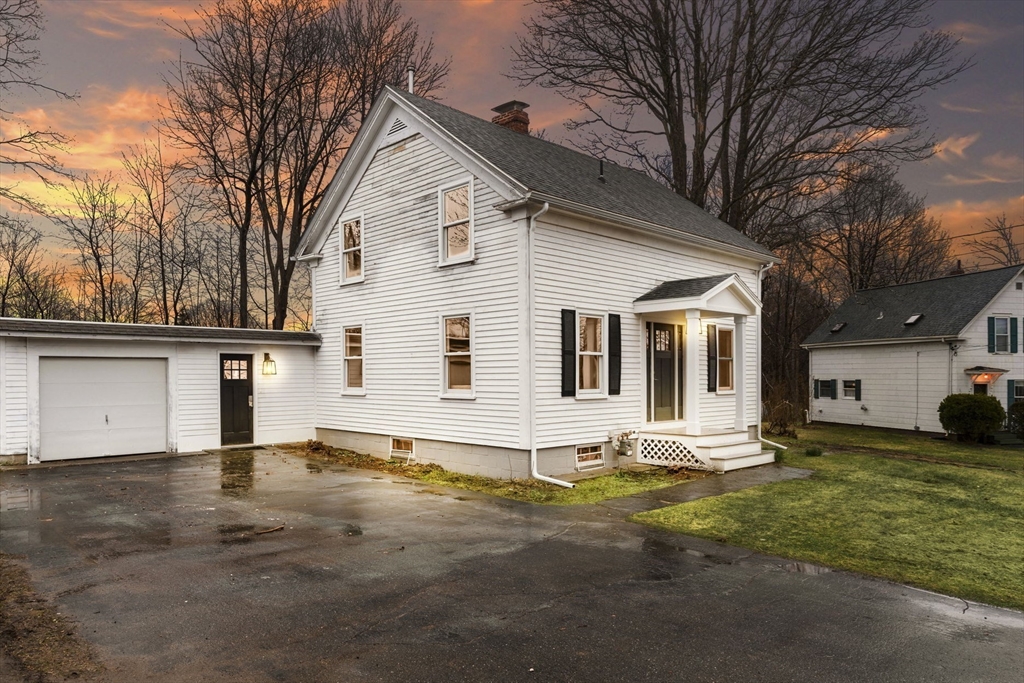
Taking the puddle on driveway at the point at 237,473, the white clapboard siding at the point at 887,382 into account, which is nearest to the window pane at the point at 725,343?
the white clapboard siding at the point at 887,382

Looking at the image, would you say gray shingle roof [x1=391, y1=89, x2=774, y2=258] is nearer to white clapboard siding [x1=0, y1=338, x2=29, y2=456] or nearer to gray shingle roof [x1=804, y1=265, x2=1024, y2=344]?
gray shingle roof [x1=804, y1=265, x2=1024, y2=344]

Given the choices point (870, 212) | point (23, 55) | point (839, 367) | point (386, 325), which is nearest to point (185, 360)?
point (386, 325)

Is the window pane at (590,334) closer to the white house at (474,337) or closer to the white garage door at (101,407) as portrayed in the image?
the white house at (474,337)

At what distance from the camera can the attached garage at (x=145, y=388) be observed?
41.5 ft

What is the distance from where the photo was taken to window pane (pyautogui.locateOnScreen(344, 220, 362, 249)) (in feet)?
50.7

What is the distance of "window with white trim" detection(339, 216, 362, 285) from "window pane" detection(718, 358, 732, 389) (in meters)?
9.67

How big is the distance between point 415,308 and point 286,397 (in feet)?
17.9

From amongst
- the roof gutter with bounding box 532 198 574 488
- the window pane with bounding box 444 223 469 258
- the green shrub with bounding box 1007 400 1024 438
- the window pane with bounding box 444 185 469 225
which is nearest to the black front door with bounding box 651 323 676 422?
the roof gutter with bounding box 532 198 574 488

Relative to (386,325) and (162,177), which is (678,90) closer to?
(386,325)

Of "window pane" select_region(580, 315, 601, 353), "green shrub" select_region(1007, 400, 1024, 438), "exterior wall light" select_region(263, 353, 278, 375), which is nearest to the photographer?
"window pane" select_region(580, 315, 601, 353)

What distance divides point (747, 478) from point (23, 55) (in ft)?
57.0

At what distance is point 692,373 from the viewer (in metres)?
12.9

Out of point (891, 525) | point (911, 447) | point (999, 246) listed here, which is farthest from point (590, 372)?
point (999, 246)

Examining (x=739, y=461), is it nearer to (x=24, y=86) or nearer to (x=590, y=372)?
(x=590, y=372)
